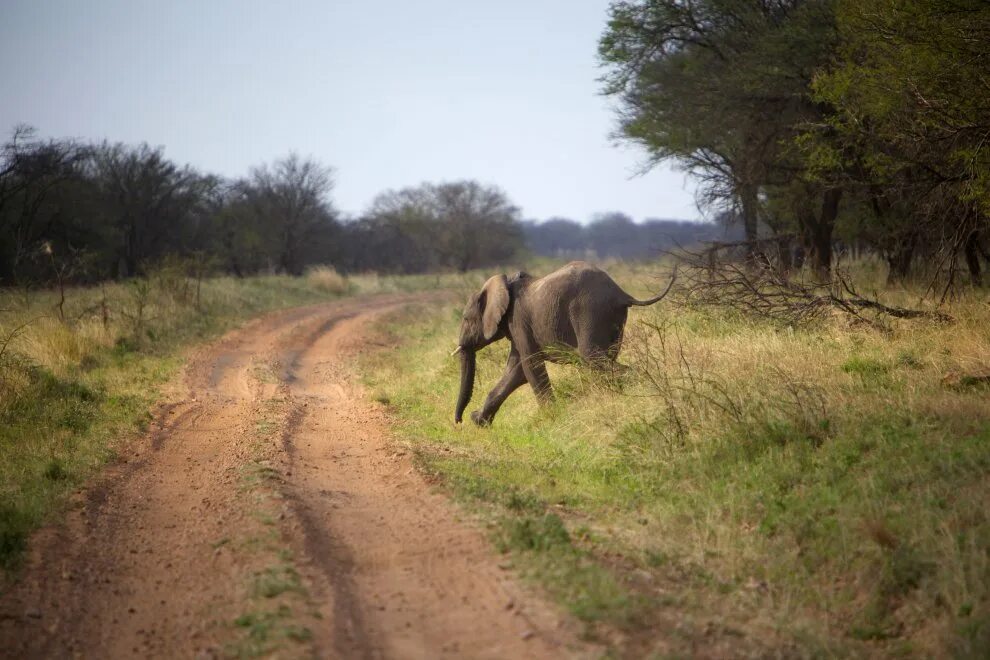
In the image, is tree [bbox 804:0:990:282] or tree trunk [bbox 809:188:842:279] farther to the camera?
tree trunk [bbox 809:188:842:279]

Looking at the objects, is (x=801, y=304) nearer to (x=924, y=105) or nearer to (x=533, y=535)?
(x=924, y=105)

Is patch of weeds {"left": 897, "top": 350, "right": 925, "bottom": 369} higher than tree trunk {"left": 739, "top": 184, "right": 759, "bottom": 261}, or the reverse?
tree trunk {"left": 739, "top": 184, "right": 759, "bottom": 261}

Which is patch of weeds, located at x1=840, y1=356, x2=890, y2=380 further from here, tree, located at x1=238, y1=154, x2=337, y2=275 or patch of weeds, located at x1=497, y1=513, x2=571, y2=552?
tree, located at x1=238, y1=154, x2=337, y2=275

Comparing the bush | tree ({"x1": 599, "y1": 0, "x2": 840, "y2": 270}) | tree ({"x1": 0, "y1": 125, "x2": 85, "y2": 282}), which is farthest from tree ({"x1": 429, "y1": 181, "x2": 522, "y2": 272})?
tree ({"x1": 599, "y1": 0, "x2": 840, "y2": 270})

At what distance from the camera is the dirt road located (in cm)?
406

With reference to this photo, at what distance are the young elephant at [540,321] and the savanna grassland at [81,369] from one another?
3.82 m

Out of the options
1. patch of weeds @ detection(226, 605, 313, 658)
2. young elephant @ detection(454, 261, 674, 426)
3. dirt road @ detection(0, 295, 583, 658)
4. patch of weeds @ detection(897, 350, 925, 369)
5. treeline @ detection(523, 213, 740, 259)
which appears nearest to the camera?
patch of weeds @ detection(226, 605, 313, 658)

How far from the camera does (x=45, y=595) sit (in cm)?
462

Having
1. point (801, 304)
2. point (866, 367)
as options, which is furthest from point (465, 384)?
point (866, 367)

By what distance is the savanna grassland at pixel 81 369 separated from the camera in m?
6.74

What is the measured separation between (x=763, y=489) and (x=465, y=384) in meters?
4.51

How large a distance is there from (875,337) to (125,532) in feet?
23.8

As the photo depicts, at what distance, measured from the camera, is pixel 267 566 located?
15.8ft

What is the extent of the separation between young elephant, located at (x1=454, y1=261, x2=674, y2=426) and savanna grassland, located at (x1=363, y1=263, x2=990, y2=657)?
38cm
